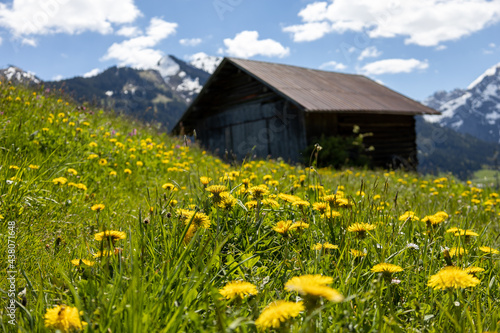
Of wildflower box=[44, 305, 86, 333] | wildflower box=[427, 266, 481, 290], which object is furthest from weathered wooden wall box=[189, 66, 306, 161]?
wildflower box=[44, 305, 86, 333]

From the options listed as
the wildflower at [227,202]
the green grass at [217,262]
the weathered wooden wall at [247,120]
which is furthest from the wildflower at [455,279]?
the weathered wooden wall at [247,120]

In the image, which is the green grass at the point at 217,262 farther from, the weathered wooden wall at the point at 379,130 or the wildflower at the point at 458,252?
the weathered wooden wall at the point at 379,130

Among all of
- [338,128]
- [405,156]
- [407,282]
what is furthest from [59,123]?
[405,156]

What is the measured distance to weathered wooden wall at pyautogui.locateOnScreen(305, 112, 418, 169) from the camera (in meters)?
A: 14.8

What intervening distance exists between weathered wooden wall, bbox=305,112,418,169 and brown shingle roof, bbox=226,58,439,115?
74 centimetres

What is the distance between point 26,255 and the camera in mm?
2256

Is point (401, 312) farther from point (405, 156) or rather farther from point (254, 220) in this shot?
point (405, 156)

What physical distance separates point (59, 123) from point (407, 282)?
537 centimetres

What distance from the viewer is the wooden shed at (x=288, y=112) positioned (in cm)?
1439

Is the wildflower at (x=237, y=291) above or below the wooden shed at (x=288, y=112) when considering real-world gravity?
below

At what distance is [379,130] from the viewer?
17.7 m

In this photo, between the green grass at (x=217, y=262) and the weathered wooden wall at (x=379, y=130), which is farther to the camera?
the weathered wooden wall at (x=379, y=130)

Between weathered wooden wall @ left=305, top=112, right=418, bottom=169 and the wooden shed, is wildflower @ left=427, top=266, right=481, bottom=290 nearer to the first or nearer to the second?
the wooden shed

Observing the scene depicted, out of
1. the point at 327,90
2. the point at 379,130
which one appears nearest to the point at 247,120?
the point at 327,90
